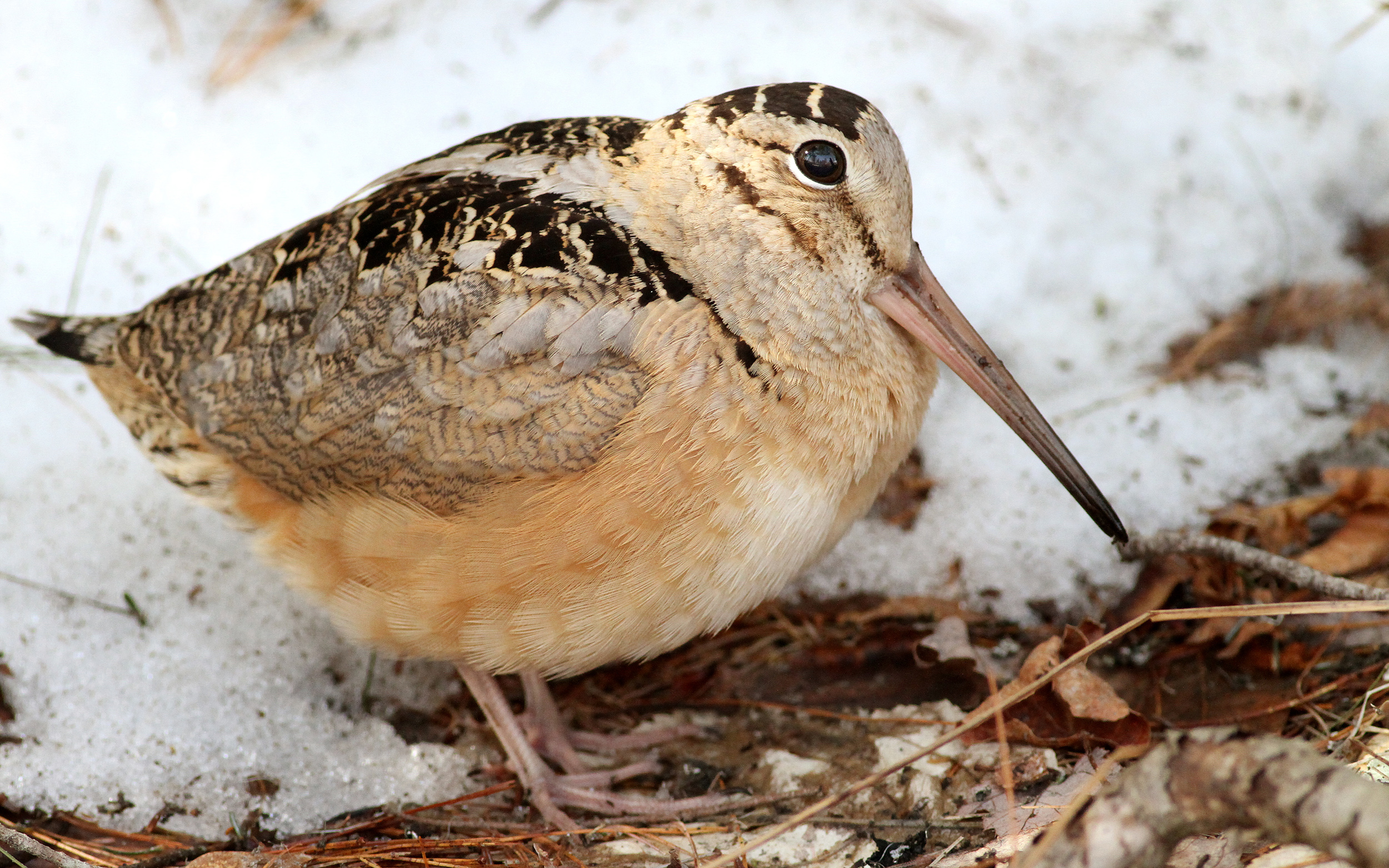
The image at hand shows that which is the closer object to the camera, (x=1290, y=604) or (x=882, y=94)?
(x=1290, y=604)

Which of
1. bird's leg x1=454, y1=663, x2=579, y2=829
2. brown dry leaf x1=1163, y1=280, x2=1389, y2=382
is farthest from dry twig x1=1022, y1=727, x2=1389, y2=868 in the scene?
brown dry leaf x1=1163, y1=280, x2=1389, y2=382

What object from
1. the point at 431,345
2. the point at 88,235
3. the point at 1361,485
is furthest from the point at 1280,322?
the point at 88,235

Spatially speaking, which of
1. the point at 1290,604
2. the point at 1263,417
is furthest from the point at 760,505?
the point at 1263,417

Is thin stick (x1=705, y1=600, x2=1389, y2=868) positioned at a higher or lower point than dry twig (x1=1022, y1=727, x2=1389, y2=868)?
lower

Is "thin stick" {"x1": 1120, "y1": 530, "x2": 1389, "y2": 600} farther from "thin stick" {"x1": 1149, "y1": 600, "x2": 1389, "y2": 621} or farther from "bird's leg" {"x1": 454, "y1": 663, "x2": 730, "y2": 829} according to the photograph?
"bird's leg" {"x1": 454, "y1": 663, "x2": 730, "y2": 829}

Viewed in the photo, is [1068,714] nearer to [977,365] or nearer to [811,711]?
[811,711]

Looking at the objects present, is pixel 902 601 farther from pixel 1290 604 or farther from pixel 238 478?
pixel 238 478

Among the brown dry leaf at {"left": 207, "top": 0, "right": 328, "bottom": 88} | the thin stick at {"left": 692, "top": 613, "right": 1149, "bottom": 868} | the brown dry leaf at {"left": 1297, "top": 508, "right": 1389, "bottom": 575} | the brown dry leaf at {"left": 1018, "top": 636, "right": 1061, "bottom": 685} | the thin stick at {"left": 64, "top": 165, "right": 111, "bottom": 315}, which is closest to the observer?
the thin stick at {"left": 692, "top": 613, "right": 1149, "bottom": 868}
